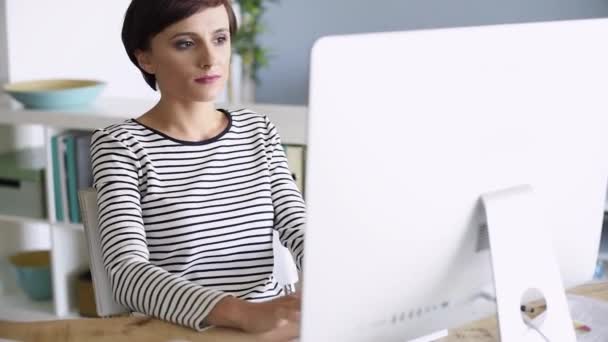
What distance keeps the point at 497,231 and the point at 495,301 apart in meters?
0.10

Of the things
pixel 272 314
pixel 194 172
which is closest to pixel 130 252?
pixel 194 172

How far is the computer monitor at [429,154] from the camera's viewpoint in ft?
2.57

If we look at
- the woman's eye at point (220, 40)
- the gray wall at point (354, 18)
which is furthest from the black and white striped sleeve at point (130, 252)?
the gray wall at point (354, 18)

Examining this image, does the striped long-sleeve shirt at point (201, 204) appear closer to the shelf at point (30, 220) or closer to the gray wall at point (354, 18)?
the shelf at point (30, 220)

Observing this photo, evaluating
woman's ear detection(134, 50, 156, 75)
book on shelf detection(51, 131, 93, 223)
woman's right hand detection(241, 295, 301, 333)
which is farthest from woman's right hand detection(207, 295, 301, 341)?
book on shelf detection(51, 131, 93, 223)

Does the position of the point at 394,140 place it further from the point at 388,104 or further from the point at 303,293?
the point at 303,293

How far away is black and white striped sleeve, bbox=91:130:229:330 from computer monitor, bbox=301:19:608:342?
0.31 metres

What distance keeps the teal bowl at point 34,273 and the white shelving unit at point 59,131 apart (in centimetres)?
4

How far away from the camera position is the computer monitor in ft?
2.57

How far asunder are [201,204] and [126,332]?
15.0 inches

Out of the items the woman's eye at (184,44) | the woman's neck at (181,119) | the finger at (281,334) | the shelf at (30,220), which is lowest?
the finger at (281,334)

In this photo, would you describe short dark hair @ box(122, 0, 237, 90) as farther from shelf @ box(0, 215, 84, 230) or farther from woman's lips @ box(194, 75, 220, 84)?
shelf @ box(0, 215, 84, 230)

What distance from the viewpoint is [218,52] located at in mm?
1426

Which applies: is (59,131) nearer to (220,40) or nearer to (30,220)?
(30,220)
